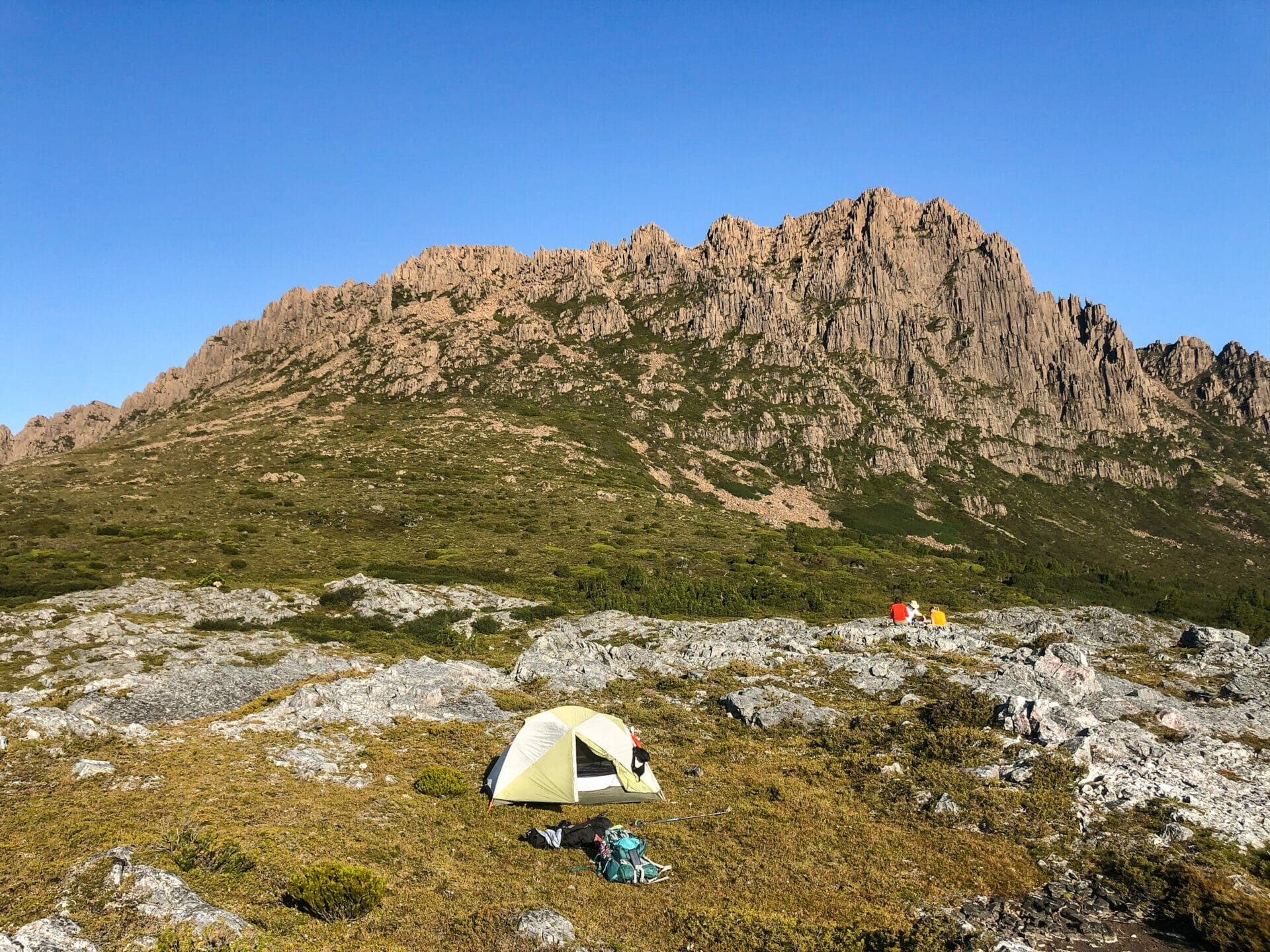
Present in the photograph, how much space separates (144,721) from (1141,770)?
3663 cm

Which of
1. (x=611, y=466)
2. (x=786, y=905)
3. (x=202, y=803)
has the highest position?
(x=611, y=466)

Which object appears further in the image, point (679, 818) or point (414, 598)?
point (414, 598)

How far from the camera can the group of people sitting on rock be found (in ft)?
160

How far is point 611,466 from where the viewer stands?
13500cm

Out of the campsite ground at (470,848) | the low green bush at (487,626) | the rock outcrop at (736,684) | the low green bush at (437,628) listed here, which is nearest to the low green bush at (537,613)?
the low green bush at (487,626)

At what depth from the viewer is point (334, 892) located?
13.8m

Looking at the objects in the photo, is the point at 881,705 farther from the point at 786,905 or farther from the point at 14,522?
the point at 14,522

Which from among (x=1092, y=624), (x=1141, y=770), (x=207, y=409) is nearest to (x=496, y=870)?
(x=1141, y=770)

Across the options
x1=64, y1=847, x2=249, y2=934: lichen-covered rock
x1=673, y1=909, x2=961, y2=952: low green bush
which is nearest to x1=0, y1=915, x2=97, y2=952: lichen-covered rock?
x1=64, y1=847, x2=249, y2=934: lichen-covered rock

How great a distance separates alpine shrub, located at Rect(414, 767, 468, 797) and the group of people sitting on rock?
126 ft

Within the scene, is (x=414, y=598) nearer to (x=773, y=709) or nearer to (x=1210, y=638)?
(x=773, y=709)

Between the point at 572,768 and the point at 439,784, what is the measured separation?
13.9 ft

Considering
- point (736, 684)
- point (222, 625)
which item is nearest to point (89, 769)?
point (736, 684)

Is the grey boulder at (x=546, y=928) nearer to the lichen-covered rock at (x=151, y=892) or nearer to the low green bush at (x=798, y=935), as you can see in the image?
the low green bush at (x=798, y=935)
